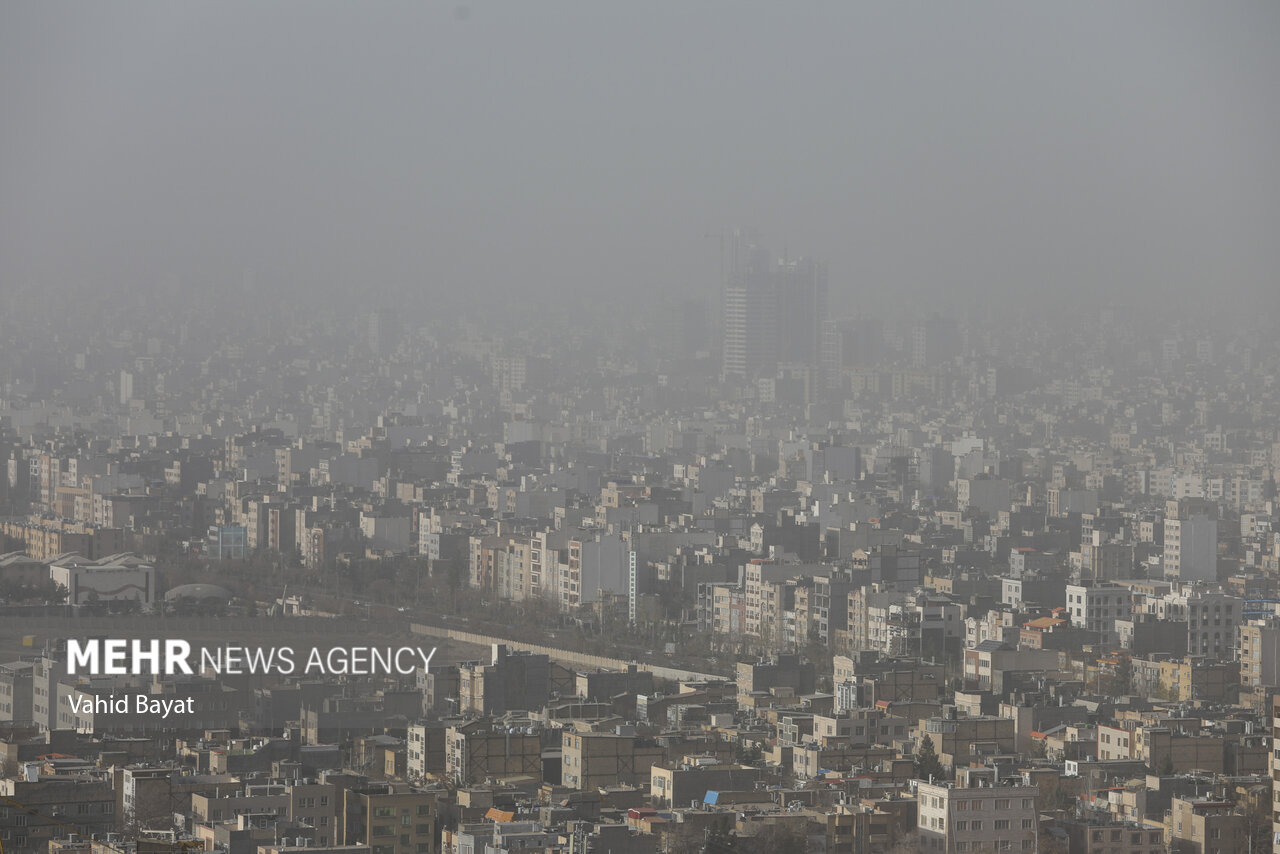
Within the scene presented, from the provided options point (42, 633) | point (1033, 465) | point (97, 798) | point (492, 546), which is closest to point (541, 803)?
point (97, 798)

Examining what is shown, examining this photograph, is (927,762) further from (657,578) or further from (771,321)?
(771,321)

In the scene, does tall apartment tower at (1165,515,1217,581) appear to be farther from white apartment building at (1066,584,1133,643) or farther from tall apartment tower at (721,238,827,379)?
tall apartment tower at (721,238,827,379)

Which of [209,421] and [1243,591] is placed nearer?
[1243,591]

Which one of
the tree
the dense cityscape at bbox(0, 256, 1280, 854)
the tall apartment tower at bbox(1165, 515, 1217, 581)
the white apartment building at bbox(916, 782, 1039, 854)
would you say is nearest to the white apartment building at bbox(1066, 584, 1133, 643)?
the dense cityscape at bbox(0, 256, 1280, 854)

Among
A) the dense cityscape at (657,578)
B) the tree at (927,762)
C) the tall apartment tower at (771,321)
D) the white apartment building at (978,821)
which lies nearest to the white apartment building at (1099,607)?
the dense cityscape at (657,578)

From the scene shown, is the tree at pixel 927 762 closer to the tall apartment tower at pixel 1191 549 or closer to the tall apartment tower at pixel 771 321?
the tall apartment tower at pixel 1191 549

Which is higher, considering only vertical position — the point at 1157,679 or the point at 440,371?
the point at 440,371

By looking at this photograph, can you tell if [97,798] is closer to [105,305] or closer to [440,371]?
[105,305]

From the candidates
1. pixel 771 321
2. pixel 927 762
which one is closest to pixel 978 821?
pixel 927 762

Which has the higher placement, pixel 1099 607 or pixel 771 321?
pixel 771 321
